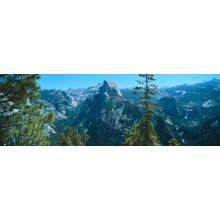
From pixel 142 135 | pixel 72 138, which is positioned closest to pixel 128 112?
pixel 142 135

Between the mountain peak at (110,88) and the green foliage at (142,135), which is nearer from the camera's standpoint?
the mountain peak at (110,88)

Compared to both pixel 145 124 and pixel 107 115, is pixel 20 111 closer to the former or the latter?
pixel 107 115

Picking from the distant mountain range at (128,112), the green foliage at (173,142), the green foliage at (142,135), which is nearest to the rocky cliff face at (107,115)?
the distant mountain range at (128,112)

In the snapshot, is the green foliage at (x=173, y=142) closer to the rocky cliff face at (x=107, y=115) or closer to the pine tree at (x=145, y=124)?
the pine tree at (x=145, y=124)

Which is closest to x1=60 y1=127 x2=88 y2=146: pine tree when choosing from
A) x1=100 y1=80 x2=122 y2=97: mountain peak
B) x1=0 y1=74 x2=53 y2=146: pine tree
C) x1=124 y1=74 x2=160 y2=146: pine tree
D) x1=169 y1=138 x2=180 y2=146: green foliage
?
x1=0 y1=74 x2=53 y2=146: pine tree
